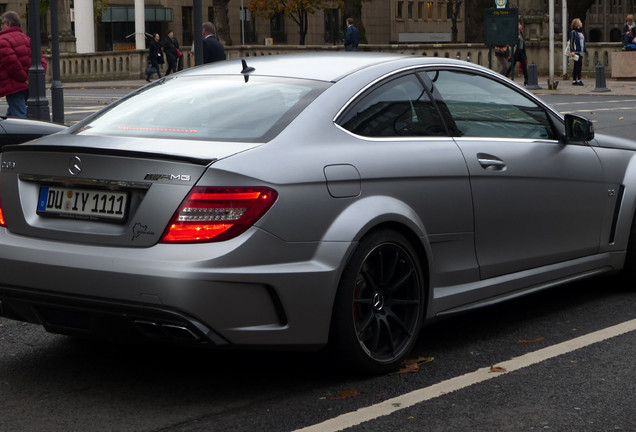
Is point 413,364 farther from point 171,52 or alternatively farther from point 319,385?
point 171,52

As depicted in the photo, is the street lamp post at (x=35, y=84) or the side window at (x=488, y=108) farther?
the street lamp post at (x=35, y=84)

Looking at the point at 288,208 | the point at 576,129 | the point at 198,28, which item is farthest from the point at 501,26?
the point at 288,208

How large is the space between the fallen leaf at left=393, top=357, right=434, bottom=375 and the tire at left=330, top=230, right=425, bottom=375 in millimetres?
85

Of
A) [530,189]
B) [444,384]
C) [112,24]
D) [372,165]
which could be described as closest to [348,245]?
[372,165]

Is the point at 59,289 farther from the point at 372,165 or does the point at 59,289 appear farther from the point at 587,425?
the point at 587,425

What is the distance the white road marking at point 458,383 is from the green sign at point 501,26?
27.0m

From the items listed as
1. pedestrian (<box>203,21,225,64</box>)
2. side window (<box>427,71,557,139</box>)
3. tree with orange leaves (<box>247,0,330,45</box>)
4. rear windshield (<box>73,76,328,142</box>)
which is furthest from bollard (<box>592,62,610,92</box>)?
tree with orange leaves (<box>247,0,330,45</box>)

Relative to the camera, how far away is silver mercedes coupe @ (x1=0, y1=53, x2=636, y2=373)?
183 inches

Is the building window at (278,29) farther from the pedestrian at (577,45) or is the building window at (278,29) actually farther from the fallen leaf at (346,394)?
Result: the fallen leaf at (346,394)

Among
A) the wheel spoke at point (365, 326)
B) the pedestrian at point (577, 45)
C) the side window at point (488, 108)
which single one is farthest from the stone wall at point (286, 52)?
the wheel spoke at point (365, 326)

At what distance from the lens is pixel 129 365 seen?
555 cm

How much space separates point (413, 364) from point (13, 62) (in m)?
12.4

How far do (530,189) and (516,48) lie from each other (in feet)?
96.0

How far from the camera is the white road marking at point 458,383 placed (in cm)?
458
